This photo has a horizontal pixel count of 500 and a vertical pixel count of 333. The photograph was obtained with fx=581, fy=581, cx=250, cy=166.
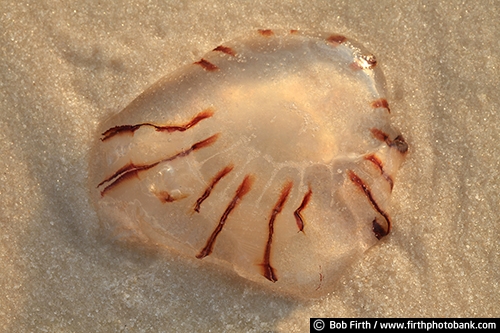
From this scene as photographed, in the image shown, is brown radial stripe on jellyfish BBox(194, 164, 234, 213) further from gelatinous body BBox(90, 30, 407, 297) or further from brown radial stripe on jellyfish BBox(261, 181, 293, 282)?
brown radial stripe on jellyfish BBox(261, 181, 293, 282)

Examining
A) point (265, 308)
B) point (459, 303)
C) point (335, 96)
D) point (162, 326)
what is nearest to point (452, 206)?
point (459, 303)

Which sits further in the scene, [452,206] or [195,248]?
[452,206]

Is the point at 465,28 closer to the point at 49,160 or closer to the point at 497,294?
the point at 497,294

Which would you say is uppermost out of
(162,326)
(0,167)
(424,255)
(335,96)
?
(335,96)

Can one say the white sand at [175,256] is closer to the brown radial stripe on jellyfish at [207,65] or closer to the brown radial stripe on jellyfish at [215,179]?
the brown radial stripe on jellyfish at [207,65]

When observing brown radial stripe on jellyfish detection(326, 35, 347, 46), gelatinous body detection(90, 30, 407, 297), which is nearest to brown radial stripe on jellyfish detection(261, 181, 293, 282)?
gelatinous body detection(90, 30, 407, 297)

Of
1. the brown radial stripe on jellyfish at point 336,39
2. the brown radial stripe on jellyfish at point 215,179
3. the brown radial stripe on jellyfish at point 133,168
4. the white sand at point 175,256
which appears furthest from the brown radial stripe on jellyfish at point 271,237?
the brown radial stripe on jellyfish at point 336,39
